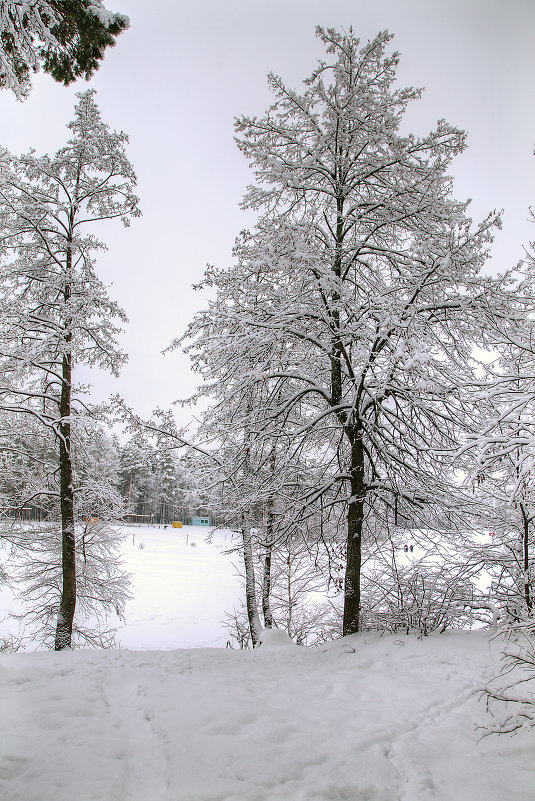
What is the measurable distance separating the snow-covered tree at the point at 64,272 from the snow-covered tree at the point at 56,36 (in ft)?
15.0

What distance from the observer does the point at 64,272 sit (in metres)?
8.69

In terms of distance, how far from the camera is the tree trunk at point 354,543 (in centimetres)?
651

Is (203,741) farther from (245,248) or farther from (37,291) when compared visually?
(37,291)

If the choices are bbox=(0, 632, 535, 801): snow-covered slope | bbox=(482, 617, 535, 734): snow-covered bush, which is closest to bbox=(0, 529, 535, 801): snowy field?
bbox=(0, 632, 535, 801): snow-covered slope

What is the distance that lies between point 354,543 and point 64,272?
7.90m

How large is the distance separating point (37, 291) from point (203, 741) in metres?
8.98

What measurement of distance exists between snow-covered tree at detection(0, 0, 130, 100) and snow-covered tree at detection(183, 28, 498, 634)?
2.50 meters

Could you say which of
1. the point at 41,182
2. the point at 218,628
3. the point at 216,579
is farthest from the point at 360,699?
the point at 216,579

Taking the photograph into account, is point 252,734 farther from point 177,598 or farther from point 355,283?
point 177,598

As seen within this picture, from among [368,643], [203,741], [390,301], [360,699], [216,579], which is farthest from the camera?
[216,579]

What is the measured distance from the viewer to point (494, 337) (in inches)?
241

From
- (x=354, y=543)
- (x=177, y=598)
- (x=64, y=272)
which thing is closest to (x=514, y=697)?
(x=354, y=543)

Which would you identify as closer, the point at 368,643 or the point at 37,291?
the point at 368,643

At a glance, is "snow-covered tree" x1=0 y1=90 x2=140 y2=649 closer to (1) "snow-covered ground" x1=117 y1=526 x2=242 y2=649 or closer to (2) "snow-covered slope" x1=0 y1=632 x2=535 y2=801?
(1) "snow-covered ground" x1=117 y1=526 x2=242 y2=649
